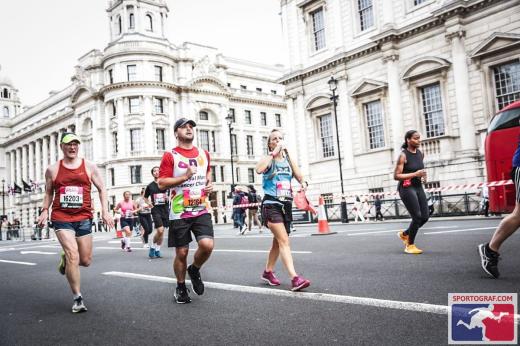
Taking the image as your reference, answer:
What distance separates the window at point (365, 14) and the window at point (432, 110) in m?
5.55

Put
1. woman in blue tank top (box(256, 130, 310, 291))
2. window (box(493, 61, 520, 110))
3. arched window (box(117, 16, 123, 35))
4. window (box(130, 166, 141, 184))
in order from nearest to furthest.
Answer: woman in blue tank top (box(256, 130, 310, 291)) < window (box(493, 61, 520, 110)) < window (box(130, 166, 141, 184)) < arched window (box(117, 16, 123, 35))

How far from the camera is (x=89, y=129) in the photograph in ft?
205

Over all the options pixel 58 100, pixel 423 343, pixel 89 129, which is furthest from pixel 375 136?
pixel 58 100

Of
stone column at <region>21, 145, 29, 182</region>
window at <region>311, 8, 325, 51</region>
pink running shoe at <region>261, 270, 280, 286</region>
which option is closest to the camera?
pink running shoe at <region>261, 270, 280, 286</region>

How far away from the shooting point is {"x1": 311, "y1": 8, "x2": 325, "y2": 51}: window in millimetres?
30406

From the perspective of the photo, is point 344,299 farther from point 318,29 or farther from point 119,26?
point 119,26

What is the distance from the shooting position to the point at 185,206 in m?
5.14

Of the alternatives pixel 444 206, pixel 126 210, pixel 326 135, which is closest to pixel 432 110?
pixel 444 206

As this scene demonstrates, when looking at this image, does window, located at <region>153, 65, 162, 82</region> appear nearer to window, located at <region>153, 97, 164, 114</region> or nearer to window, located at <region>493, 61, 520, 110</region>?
window, located at <region>153, 97, 164, 114</region>

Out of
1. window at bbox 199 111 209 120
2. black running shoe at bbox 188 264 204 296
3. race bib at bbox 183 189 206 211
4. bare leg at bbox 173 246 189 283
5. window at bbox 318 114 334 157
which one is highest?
window at bbox 199 111 209 120

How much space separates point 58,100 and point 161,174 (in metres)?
76.8

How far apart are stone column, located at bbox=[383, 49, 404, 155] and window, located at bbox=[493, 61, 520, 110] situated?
16.4 ft

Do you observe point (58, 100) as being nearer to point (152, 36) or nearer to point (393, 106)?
point (152, 36)

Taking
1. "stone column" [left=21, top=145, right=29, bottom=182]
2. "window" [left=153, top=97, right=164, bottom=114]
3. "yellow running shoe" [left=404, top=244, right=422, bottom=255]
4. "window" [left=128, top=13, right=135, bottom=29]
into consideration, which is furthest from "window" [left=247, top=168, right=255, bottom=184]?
"yellow running shoe" [left=404, top=244, right=422, bottom=255]
